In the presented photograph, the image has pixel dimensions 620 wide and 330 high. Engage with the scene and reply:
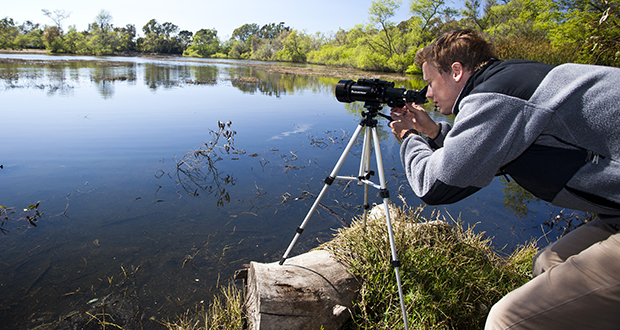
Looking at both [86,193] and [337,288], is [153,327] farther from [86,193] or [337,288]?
[86,193]

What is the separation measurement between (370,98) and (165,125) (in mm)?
6384

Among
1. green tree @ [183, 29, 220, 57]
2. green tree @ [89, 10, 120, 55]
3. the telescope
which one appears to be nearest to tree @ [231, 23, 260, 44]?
green tree @ [183, 29, 220, 57]

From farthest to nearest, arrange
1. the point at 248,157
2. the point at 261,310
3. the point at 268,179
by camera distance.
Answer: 1. the point at 248,157
2. the point at 268,179
3. the point at 261,310

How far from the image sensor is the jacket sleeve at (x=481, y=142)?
116 centimetres

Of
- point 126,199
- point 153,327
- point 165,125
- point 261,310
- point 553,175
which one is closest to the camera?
point 553,175

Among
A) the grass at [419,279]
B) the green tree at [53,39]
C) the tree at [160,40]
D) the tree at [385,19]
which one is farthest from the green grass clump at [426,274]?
the tree at [160,40]

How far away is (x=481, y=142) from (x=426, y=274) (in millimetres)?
1340

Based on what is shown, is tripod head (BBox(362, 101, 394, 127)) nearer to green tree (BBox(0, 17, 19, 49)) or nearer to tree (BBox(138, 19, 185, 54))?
green tree (BBox(0, 17, 19, 49))

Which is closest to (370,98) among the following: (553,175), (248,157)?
(553,175)

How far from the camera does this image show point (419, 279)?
7.11 ft

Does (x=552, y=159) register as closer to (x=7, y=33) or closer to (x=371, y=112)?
(x=371, y=112)

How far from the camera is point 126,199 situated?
3879 millimetres

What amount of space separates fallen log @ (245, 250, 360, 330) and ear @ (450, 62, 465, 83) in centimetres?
142

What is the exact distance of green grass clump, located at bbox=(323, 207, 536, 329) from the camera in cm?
203
